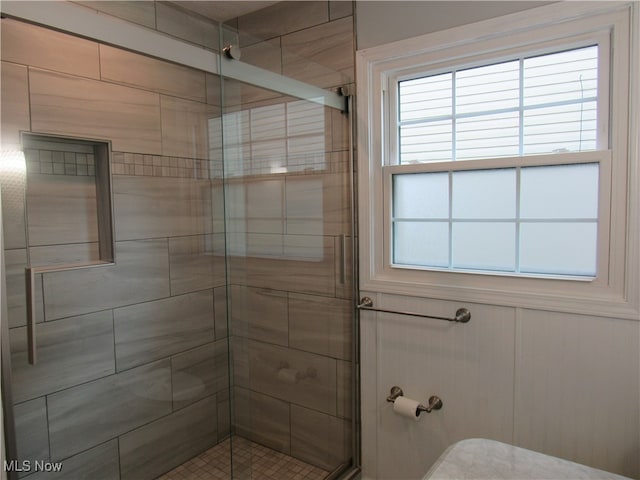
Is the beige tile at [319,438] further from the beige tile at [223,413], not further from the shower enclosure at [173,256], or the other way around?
the beige tile at [223,413]

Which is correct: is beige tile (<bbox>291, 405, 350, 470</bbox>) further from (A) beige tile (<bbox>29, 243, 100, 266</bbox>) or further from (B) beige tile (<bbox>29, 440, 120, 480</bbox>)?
(A) beige tile (<bbox>29, 243, 100, 266</bbox>)

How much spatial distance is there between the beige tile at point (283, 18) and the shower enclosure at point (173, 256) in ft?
0.22

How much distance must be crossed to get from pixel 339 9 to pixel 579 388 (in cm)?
189

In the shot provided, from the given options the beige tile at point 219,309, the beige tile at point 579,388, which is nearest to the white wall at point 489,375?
the beige tile at point 579,388

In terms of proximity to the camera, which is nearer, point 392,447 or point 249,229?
point 249,229

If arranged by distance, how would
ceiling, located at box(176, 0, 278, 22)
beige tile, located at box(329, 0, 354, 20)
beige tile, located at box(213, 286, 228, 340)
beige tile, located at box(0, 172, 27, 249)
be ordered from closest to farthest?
beige tile, located at box(0, 172, 27, 249) < beige tile, located at box(329, 0, 354, 20) < ceiling, located at box(176, 0, 278, 22) < beige tile, located at box(213, 286, 228, 340)

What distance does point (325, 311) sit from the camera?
2.07m

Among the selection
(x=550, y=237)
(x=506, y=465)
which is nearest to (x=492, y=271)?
(x=550, y=237)

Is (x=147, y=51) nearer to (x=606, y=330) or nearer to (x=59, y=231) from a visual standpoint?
(x=59, y=231)

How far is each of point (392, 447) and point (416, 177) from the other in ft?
4.10

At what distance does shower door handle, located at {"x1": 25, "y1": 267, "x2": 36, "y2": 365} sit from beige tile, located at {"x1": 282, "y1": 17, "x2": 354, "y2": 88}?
4.25 ft

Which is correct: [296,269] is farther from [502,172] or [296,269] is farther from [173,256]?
[502,172]

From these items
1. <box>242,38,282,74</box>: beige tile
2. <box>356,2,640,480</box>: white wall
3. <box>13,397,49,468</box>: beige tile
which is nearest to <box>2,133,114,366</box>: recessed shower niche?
<box>13,397,49,468</box>: beige tile

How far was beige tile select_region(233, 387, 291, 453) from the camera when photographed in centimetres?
178
